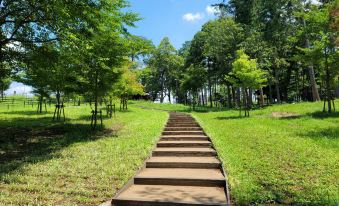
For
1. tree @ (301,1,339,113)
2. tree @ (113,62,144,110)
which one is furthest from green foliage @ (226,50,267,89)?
tree @ (113,62,144,110)

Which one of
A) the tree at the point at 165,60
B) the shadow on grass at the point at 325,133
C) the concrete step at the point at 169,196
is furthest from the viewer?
the tree at the point at 165,60

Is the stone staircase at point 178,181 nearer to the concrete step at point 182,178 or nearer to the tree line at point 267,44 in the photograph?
the concrete step at point 182,178

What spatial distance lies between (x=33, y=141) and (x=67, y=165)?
15.2 feet

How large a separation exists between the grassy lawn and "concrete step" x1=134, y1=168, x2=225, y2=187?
1.23 ft

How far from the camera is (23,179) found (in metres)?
6.79

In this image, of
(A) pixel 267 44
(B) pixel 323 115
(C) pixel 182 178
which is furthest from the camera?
(A) pixel 267 44

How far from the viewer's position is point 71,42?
10438 millimetres

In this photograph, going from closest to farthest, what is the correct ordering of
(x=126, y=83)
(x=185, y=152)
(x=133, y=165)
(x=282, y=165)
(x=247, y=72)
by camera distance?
1. (x=282, y=165)
2. (x=133, y=165)
3. (x=185, y=152)
4. (x=247, y=72)
5. (x=126, y=83)

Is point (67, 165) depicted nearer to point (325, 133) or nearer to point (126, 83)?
point (325, 133)

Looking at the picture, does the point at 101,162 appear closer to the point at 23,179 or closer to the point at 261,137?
the point at 23,179

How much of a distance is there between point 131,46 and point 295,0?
22669 millimetres

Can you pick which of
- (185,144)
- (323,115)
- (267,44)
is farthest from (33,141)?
(267,44)

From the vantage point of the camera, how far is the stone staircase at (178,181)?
19.4 ft

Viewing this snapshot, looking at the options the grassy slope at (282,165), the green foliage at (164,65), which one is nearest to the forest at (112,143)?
the grassy slope at (282,165)
